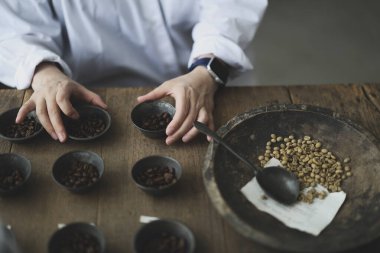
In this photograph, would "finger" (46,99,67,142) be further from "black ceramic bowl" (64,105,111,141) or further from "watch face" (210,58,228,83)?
"watch face" (210,58,228,83)

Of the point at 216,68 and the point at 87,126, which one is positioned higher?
the point at 216,68

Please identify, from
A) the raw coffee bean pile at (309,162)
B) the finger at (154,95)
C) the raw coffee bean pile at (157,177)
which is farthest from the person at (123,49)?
the raw coffee bean pile at (309,162)

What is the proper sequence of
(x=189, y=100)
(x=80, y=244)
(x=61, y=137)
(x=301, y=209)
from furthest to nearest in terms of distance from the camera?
(x=189, y=100) < (x=61, y=137) < (x=301, y=209) < (x=80, y=244)

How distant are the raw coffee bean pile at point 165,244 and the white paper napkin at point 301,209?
0.22m

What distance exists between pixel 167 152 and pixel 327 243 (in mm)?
479

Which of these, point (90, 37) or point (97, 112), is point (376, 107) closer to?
point (97, 112)

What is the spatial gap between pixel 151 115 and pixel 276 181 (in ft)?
1.39

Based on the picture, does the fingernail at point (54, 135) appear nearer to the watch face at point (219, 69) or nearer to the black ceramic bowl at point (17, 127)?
the black ceramic bowl at point (17, 127)

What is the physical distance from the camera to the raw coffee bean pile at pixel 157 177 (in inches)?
39.0

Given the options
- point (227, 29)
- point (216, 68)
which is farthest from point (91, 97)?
point (227, 29)

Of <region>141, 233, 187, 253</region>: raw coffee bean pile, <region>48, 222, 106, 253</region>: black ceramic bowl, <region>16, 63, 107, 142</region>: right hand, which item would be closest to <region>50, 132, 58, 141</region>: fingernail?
<region>16, 63, 107, 142</region>: right hand

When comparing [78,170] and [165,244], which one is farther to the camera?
[78,170]

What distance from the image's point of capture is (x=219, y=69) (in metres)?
1.33

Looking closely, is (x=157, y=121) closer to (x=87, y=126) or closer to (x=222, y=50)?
(x=87, y=126)
